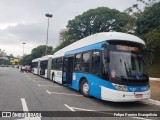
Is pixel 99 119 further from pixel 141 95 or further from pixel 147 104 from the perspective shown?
pixel 147 104

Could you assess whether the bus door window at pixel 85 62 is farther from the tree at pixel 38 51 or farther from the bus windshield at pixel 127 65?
the tree at pixel 38 51

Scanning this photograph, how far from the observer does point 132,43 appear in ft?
38.1

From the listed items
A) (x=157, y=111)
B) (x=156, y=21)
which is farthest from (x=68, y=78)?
(x=156, y=21)

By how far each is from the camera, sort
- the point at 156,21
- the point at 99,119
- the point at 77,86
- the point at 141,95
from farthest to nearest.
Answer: the point at 156,21, the point at 77,86, the point at 141,95, the point at 99,119

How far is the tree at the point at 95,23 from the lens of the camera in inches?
2049

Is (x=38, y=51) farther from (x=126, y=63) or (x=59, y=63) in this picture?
(x=126, y=63)

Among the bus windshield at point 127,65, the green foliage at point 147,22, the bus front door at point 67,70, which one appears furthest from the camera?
the green foliage at point 147,22

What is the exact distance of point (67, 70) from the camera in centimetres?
1698

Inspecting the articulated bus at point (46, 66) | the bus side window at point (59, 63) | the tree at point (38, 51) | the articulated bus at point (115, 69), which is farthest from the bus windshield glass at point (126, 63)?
the tree at point (38, 51)

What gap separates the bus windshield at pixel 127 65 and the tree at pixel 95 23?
133 ft

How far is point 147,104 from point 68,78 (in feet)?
20.9

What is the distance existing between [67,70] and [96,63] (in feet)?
17.6

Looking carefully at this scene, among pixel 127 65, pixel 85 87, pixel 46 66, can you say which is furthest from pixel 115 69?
pixel 46 66

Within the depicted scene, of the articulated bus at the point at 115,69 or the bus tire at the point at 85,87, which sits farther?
the bus tire at the point at 85,87
